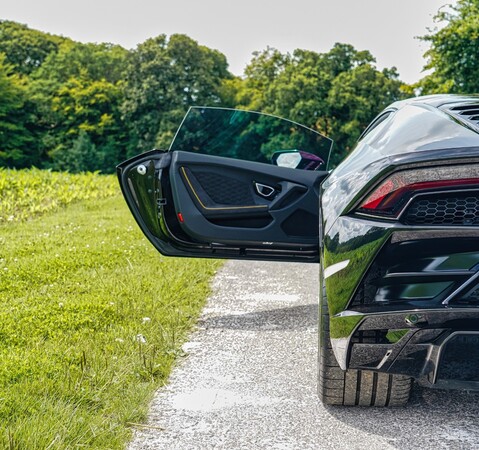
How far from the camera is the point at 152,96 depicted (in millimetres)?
51500

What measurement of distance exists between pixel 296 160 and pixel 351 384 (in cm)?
212

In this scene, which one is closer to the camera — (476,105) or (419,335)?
(419,335)

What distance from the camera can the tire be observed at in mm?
2969

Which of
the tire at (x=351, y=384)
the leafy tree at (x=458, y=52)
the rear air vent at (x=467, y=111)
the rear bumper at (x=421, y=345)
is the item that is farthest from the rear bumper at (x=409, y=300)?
the leafy tree at (x=458, y=52)

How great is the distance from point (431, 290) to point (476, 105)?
1035 millimetres

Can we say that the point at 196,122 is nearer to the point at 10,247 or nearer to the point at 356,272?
the point at 356,272

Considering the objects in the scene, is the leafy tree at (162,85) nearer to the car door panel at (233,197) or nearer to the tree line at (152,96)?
the tree line at (152,96)

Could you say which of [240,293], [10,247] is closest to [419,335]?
[240,293]

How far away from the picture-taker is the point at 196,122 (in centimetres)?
480

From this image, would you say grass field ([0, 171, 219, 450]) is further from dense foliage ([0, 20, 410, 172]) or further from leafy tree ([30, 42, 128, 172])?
leafy tree ([30, 42, 128, 172])

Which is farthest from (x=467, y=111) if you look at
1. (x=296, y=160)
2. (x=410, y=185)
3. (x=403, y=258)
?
(x=296, y=160)

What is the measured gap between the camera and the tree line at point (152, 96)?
45469mm

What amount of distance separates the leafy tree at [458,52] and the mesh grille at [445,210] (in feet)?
84.4

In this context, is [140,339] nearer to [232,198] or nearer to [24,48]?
[232,198]
